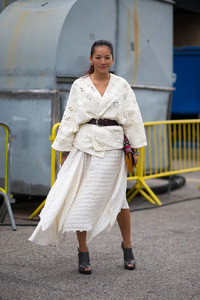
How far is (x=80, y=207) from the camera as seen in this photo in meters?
4.74

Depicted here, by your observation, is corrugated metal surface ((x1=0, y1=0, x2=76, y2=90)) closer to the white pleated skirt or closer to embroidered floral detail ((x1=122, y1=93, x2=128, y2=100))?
embroidered floral detail ((x1=122, y1=93, x2=128, y2=100))

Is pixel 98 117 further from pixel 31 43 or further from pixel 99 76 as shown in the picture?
pixel 31 43

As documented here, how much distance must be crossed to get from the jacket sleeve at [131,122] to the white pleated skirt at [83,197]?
0.51ft

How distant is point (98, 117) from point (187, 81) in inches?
468

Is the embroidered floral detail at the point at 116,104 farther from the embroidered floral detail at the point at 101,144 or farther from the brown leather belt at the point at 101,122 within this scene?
the embroidered floral detail at the point at 101,144

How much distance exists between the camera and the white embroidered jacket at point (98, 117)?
4.81 meters

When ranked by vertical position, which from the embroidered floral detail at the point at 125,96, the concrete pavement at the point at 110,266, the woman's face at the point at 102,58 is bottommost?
the concrete pavement at the point at 110,266

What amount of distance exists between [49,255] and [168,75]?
4739 millimetres

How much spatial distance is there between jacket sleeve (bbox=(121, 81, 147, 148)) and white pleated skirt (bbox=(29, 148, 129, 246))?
0.16 metres

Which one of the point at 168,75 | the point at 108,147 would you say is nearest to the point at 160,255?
the point at 108,147

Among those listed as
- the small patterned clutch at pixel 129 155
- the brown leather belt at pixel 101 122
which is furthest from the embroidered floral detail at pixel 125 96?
the small patterned clutch at pixel 129 155

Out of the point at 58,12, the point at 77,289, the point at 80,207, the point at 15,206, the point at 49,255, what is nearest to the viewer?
the point at 77,289

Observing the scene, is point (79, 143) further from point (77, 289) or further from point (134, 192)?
point (134, 192)

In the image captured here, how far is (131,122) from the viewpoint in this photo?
4945 millimetres
